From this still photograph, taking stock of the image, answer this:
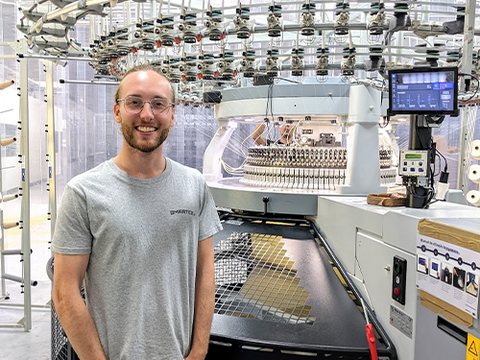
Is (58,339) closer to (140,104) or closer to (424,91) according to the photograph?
(140,104)

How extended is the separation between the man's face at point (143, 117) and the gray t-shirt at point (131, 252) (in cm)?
11

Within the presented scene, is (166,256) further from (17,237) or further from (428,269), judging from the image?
(17,237)

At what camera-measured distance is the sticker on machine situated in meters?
1.42

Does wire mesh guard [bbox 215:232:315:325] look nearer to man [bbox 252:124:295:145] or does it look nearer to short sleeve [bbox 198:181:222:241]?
short sleeve [bbox 198:181:222:241]

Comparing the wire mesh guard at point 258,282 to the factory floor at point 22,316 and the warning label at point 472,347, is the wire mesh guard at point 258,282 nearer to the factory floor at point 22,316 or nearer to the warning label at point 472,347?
the warning label at point 472,347

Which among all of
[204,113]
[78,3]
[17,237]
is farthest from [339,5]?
[17,237]

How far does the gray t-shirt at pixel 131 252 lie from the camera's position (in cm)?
119

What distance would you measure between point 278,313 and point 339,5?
5.99ft

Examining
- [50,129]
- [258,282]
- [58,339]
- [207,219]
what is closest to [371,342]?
[258,282]

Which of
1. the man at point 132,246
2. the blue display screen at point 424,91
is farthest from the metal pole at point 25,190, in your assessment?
the blue display screen at point 424,91

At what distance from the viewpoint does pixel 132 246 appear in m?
1.22

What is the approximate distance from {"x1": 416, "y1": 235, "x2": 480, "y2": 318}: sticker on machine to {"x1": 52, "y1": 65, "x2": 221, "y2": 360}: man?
92cm

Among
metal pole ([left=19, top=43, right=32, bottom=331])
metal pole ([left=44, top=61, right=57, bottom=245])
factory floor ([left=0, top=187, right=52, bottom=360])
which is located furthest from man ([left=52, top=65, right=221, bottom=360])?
metal pole ([left=44, top=61, right=57, bottom=245])

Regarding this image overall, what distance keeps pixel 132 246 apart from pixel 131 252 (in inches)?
0.7
